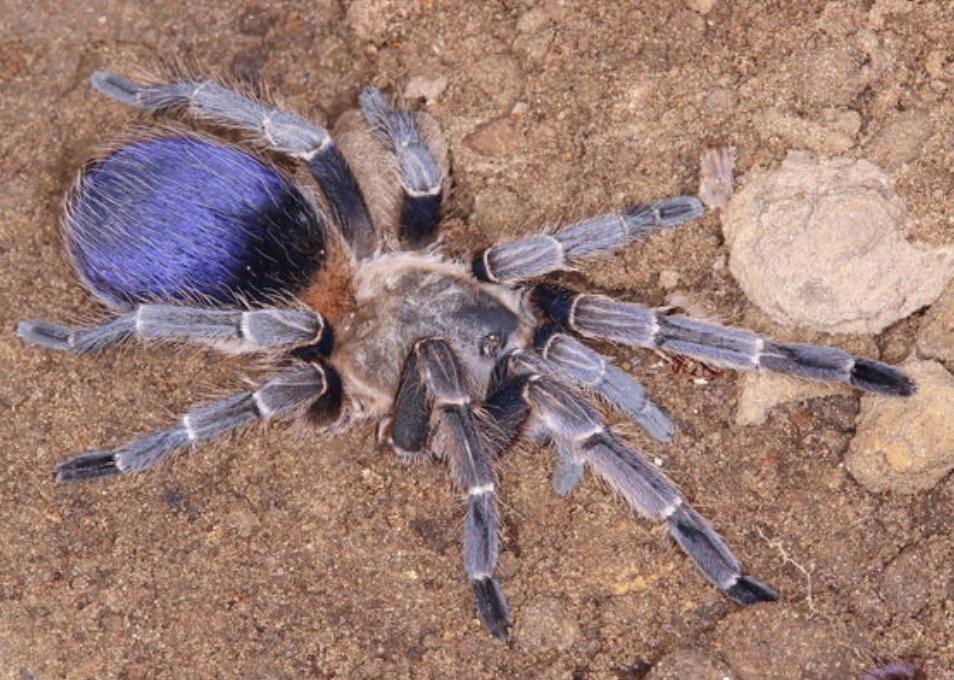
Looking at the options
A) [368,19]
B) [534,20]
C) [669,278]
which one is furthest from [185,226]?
[669,278]

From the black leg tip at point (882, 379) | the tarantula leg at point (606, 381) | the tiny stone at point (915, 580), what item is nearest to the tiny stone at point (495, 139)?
the tarantula leg at point (606, 381)

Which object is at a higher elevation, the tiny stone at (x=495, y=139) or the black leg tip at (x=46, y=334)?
the tiny stone at (x=495, y=139)

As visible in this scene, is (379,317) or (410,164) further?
(410,164)

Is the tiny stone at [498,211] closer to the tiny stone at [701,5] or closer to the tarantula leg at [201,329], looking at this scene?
the tarantula leg at [201,329]

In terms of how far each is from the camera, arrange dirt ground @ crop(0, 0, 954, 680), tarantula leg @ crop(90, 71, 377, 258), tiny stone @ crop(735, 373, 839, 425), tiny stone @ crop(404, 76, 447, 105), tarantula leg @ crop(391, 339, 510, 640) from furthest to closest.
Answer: tiny stone @ crop(404, 76, 447, 105) → tarantula leg @ crop(90, 71, 377, 258) → tiny stone @ crop(735, 373, 839, 425) → dirt ground @ crop(0, 0, 954, 680) → tarantula leg @ crop(391, 339, 510, 640)

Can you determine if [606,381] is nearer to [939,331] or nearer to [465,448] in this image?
[465,448]

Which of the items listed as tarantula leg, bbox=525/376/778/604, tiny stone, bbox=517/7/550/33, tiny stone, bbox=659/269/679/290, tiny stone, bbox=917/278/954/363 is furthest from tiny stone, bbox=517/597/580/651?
tiny stone, bbox=517/7/550/33

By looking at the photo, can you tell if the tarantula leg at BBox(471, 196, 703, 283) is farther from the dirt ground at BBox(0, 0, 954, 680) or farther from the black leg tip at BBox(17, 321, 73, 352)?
the black leg tip at BBox(17, 321, 73, 352)
